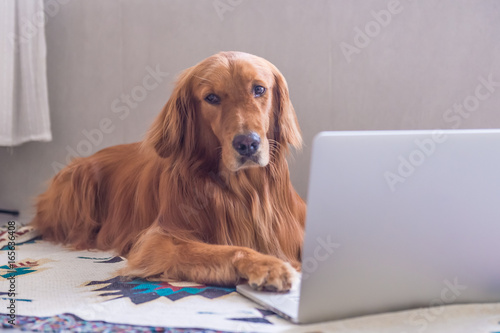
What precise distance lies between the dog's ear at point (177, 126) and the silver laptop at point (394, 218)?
2.29ft

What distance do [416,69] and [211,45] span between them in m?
0.94

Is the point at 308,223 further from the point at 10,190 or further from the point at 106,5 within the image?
the point at 10,190

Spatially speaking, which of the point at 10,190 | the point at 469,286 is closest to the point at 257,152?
the point at 469,286

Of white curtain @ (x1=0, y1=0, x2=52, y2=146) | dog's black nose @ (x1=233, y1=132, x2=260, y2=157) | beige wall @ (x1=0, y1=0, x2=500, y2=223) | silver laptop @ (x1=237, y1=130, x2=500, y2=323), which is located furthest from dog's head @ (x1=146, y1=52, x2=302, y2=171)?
white curtain @ (x1=0, y1=0, x2=52, y2=146)

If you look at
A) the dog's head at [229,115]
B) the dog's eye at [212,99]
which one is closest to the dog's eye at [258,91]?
the dog's head at [229,115]

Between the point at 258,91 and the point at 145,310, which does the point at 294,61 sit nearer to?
the point at 258,91

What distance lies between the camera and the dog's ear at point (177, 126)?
1.60 meters

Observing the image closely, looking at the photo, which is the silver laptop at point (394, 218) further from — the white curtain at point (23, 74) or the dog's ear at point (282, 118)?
the white curtain at point (23, 74)

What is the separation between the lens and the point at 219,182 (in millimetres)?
1564

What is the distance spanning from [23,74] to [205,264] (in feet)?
6.24

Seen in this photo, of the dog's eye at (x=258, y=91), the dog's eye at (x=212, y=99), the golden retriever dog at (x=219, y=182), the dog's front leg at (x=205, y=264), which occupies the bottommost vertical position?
the dog's front leg at (x=205, y=264)

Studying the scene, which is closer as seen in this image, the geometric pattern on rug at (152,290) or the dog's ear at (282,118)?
the geometric pattern on rug at (152,290)

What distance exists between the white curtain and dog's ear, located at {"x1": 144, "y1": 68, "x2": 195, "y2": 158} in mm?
1382

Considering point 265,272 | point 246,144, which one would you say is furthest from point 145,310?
point 246,144
